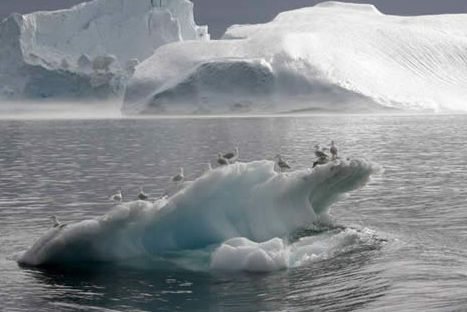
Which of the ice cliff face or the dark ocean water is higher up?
the ice cliff face

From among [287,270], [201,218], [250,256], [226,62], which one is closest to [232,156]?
[201,218]

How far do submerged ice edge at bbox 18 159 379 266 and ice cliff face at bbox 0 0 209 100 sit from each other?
147484 mm

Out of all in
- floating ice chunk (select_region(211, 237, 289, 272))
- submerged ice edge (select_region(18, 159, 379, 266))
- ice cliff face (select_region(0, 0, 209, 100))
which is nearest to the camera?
floating ice chunk (select_region(211, 237, 289, 272))

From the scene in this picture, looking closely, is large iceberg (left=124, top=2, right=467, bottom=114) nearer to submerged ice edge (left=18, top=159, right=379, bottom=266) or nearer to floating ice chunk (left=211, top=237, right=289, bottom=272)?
submerged ice edge (left=18, top=159, right=379, bottom=266)

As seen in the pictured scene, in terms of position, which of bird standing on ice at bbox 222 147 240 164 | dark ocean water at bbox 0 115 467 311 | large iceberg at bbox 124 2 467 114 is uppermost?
large iceberg at bbox 124 2 467 114

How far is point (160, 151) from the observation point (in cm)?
5375

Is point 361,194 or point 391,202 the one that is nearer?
point 391,202

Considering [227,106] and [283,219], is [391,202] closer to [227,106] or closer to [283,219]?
[283,219]

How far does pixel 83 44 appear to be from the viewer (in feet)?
590

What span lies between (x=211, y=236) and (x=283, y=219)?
2028mm

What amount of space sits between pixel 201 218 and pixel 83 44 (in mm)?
167345

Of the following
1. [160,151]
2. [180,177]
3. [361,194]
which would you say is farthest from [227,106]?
[180,177]

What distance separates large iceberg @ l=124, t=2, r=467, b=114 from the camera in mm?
144250

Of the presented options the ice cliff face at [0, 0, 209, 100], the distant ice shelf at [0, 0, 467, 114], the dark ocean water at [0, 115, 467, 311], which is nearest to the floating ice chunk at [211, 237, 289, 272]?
the dark ocean water at [0, 115, 467, 311]
